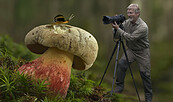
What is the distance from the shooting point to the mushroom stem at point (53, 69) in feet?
5.06

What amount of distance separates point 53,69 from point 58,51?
0.19 meters

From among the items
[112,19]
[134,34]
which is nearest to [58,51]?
[112,19]

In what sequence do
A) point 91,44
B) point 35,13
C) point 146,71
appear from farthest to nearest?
1. point 35,13
2. point 146,71
3. point 91,44

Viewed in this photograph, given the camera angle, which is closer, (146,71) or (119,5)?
(146,71)

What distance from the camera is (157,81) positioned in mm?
7000

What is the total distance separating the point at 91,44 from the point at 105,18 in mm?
573

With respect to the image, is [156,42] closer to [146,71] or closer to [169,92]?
[169,92]

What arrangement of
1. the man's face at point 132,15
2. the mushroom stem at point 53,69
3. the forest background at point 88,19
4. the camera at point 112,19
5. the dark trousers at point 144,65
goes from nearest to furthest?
the mushroom stem at point 53,69 < the camera at point 112,19 < the man's face at point 132,15 < the dark trousers at point 144,65 < the forest background at point 88,19

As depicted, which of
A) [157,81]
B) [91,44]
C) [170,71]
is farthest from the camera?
[170,71]

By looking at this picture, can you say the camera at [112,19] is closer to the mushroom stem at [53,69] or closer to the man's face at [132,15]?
the man's face at [132,15]

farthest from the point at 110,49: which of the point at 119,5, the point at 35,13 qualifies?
the point at 35,13

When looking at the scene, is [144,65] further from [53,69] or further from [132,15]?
[53,69]

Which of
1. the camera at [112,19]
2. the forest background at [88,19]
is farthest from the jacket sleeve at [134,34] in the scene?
the forest background at [88,19]

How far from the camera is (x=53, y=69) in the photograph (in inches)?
61.9
